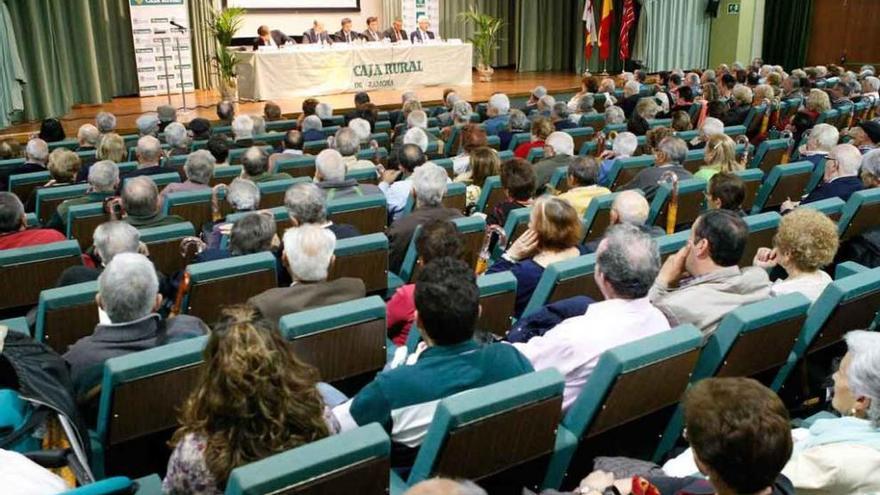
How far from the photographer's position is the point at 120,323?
2576 millimetres

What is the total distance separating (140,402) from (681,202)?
11.7 feet

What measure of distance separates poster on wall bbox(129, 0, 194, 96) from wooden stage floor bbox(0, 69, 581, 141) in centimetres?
32

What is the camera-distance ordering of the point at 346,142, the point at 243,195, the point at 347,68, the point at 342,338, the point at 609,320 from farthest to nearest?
1. the point at 347,68
2. the point at 346,142
3. the point at 243,195
4. the point at 342,338
5. the point at 609,320

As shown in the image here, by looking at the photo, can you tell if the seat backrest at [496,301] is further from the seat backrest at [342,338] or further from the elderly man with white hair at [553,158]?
the elderly man with white hair at [553,158]

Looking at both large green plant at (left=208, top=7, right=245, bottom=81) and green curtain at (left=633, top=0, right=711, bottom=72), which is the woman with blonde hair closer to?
large green plant at (left=208, top=7, right=245, bottom=81)

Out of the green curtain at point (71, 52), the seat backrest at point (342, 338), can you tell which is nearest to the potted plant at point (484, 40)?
the green curtain at point (71, 52)

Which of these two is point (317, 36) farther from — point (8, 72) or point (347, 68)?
point (8, 72)

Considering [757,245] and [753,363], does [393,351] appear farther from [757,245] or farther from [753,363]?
[757,245]

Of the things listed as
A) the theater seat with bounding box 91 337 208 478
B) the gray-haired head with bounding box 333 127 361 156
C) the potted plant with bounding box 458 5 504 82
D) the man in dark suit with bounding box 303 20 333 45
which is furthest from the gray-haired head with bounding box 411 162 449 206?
the potted plant with bounding box 458 5 504 82

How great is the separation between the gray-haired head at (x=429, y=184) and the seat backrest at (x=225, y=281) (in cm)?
125

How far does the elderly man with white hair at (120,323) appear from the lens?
249 centimetres

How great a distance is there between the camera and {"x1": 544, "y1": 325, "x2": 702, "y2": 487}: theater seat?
2.16 m

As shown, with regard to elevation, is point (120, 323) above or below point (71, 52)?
below

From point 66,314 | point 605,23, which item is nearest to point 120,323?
point 66,314
